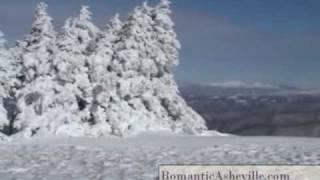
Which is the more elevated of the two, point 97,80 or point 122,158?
point 97,80

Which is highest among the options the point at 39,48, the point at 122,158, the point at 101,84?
the point at 39,48

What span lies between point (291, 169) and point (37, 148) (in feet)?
36.1

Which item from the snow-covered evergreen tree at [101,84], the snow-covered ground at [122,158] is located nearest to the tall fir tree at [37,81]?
the snow-covered evergreen tree at [101,84]

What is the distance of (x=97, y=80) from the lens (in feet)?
127

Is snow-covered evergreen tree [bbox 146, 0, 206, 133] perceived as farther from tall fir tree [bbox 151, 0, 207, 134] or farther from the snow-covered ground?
the snow-covered ground

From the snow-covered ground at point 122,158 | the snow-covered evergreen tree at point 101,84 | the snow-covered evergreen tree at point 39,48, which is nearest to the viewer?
the snow-covered ground at point 122,158

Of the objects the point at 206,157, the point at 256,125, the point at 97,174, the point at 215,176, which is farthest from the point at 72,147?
the point at 256,125

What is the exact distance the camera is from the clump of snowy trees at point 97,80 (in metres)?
38.0

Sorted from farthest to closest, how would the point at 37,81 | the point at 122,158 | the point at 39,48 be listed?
the point at 39,48 < the point at 37,81 < the point at 122,158

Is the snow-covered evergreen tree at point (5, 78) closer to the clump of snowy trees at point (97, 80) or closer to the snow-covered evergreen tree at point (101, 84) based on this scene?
the clump of snowy trees at point (97, 80)

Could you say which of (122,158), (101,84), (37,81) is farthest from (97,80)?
(122,158)

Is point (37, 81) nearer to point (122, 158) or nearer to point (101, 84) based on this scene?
point (101, 84)

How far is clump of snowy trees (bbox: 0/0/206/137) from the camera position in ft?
125

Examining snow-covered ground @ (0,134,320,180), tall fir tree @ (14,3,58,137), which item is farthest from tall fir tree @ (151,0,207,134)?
snow-covered ground @ (0,134,320,180)
